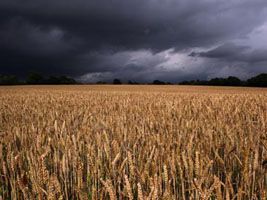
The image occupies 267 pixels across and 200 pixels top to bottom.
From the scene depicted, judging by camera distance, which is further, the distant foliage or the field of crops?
the distant foliage

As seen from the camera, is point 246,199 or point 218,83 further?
point 218,83

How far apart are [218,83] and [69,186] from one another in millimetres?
57903

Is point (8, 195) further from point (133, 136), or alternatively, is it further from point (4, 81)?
point (4, 81)

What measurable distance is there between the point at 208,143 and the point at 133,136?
3.26ft

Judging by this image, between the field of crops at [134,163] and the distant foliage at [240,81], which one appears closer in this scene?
the field of crops at [134,163]

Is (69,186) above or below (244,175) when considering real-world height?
below

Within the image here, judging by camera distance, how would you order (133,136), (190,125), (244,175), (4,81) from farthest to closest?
1. (4,81)
2. (190,125)
3. (133,136)
4. (244,175)

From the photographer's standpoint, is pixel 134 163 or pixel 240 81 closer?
pixel 134 163

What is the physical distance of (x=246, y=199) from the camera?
2.44 m

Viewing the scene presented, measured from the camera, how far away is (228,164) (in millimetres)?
3139

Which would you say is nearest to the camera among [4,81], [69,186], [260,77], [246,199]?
[246,199]

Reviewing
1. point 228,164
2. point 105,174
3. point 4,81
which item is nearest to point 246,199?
point 228,164

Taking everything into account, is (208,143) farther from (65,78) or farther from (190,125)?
(65,78)

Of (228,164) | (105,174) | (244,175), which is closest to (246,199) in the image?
(244,175)
